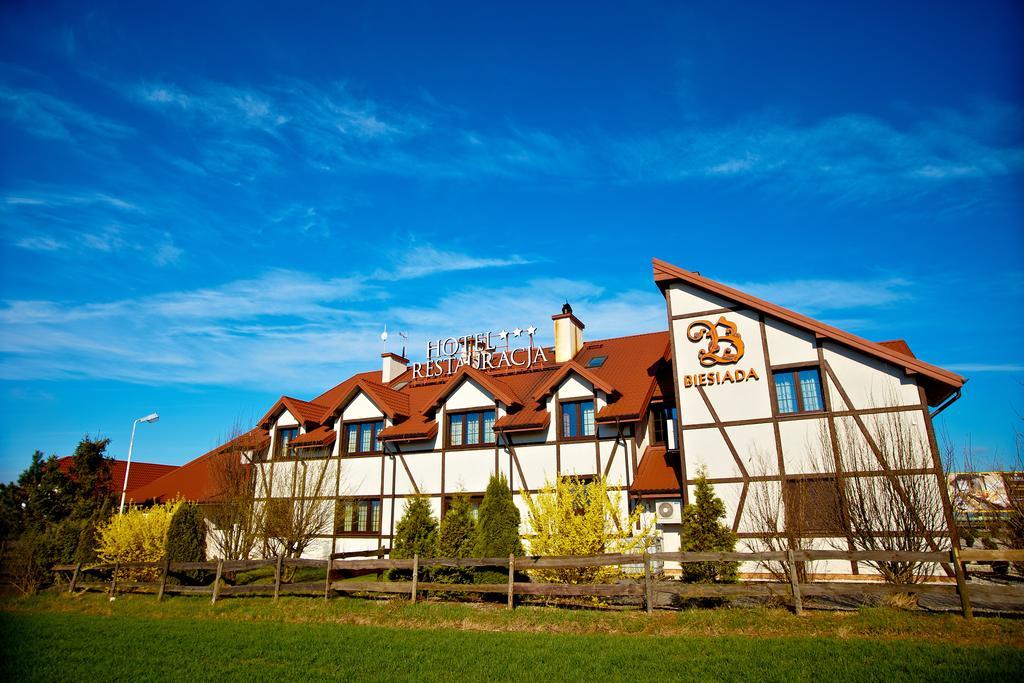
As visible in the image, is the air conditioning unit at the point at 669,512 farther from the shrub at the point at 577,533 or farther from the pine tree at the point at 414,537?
the pine tree at the point at 414,537

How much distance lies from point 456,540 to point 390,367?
15076mm

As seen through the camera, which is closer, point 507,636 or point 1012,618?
point 1012,618

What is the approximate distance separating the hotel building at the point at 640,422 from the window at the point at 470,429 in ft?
0.19

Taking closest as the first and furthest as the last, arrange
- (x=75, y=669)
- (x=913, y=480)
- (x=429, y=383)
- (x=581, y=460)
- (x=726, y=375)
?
(x=75, y=669), (x=913, y=480), (x=726, y=375), (x=581, y=460), (x=429, y=383)

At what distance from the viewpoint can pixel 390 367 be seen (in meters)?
30.9

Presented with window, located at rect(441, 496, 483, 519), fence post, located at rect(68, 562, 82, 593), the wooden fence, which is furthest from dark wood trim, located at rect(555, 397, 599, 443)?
fence post, located at rect(68, 562, 82, 593)

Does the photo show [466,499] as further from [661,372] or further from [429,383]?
[429,383]

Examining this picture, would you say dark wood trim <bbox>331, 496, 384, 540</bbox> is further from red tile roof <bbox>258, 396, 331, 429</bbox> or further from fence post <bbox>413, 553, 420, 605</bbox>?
fence post <bbox>413, 553, 420, 605</bbox>

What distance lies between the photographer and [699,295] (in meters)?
20.0

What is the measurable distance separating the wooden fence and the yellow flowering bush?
151 centimetres

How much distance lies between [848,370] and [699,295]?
4881mm

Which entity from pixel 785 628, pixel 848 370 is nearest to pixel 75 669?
pixel 785 628

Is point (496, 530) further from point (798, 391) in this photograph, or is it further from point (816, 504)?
point (798, 391)

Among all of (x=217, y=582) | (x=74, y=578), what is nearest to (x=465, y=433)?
(x=217, y=582)
